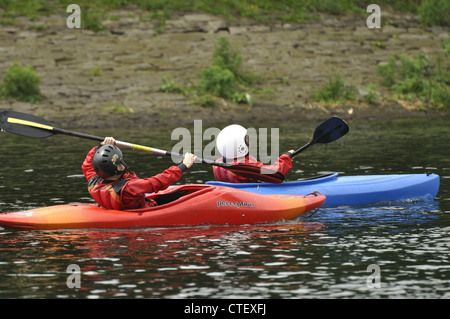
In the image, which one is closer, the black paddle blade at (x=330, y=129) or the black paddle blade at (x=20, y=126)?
the black paddle blade at (x=20, y=126)

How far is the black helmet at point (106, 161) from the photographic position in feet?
33.0

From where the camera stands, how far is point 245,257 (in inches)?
347

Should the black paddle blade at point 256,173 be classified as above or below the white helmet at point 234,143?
below

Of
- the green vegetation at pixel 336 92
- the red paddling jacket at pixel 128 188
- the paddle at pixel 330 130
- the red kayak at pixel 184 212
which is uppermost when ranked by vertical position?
the green vegetation at pixel 336 92

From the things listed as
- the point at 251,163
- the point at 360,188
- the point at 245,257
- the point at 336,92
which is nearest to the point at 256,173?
the point at 251,163

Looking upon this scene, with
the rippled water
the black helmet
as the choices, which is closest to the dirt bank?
the rippled water

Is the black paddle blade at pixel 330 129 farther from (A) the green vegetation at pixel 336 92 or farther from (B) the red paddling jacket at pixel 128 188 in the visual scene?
(A) the green vegetation at pixel 336 92

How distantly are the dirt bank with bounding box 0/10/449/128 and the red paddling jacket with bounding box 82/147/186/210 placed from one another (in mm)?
14736

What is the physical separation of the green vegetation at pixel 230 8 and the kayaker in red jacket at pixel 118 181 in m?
21.5

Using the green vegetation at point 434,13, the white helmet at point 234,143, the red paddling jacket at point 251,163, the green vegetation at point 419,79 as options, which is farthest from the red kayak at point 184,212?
the green vegetation at point 434,13

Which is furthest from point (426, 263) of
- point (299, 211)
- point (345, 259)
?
point (299, 211)

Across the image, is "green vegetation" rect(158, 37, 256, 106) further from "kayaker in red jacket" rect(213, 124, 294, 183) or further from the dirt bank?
"kayaker in red jacket" rect(213, 124, 294, 183)

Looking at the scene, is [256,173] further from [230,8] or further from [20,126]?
[230,8]

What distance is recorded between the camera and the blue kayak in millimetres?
11875
